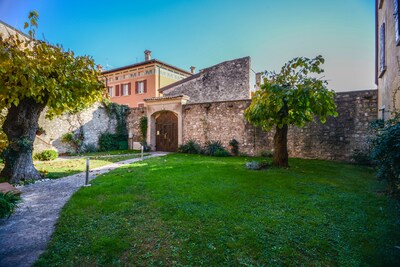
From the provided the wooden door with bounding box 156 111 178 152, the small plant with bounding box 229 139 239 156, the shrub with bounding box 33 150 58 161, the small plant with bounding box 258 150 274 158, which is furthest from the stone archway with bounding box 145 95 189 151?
the shrub with bounding box 33 150 58 161

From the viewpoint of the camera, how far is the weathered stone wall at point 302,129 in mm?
9086

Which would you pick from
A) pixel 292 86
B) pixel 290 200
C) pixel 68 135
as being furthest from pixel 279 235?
pixel 68 135

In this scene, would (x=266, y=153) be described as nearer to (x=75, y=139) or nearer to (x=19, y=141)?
(x=19, y=141)

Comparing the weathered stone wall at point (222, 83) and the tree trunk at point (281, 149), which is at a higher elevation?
the weathered stone wall at point (222, 83)

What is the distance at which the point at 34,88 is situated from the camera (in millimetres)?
4906

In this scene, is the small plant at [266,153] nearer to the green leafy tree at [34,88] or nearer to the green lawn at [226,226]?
the green lawn at [226,226]

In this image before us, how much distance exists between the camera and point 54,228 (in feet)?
10.1

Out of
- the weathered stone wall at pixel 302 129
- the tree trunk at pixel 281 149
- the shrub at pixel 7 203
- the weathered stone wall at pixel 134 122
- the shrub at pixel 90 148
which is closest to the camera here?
the shrub at pixel 7 203

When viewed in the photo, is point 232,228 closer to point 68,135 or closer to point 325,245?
point 325,245

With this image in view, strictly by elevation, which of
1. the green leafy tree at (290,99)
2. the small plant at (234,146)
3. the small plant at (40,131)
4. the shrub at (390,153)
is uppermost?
the green leafy tree at (290,99)

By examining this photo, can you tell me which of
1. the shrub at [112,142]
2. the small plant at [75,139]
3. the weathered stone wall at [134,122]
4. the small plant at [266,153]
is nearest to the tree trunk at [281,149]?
the small plant at [266,153]

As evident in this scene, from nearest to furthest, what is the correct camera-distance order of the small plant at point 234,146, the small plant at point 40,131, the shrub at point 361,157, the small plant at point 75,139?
the shrub at point 361,157
the small plant at point 40,131
the small plant at point 234,146
the small plant at point 75,139

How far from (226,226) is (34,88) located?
5191mm

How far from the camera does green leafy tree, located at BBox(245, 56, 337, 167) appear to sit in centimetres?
634
